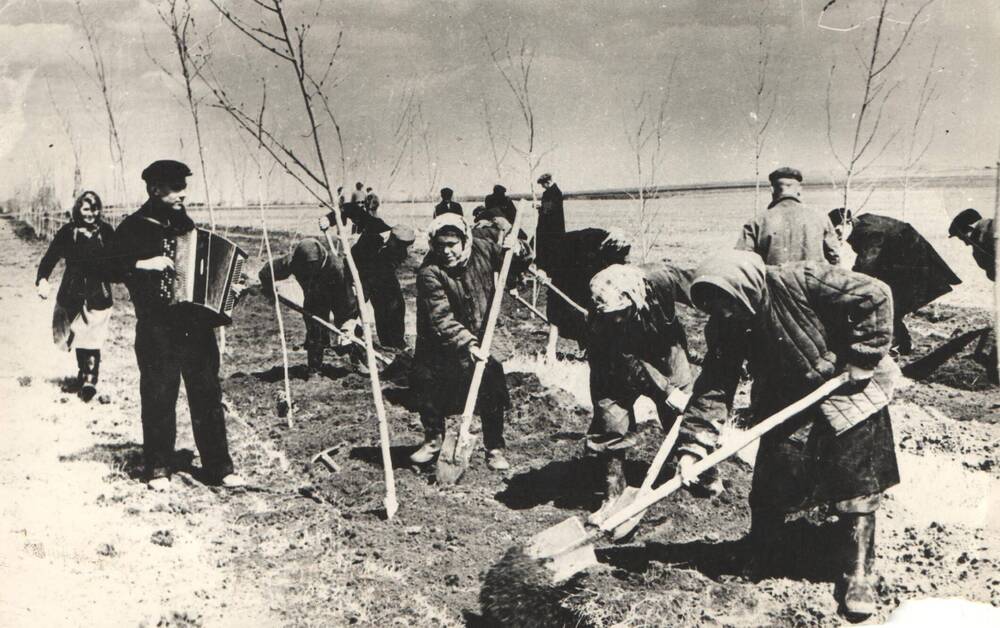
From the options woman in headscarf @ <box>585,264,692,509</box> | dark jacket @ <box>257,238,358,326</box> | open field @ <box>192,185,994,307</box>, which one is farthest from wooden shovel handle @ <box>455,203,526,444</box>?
open field @ <box>192,185,994,307</box>

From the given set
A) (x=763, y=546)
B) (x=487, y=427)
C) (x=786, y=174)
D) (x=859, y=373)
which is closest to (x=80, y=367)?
(x=487, y=427)

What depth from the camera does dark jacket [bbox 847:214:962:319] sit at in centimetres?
636

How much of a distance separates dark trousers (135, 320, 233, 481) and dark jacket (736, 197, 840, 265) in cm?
350

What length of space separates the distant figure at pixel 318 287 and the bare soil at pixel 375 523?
3.46 feet

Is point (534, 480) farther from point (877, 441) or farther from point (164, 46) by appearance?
point (164, 46)

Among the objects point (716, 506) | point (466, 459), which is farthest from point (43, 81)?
point (716, 506)

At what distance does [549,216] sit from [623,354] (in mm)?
3497

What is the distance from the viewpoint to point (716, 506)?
4.17m

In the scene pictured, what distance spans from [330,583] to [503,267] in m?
2.00

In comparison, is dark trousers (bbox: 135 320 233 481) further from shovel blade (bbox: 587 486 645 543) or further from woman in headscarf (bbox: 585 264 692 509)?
shovel blade (bbox: 587 486 645 543)

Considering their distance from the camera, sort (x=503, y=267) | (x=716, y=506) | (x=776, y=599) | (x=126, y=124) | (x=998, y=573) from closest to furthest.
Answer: (x=776, y=599) → (x=998, y=573) → (x=716, y=506) → (x=503, y=267) → (x=126, y=124)

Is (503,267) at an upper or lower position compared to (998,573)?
upper

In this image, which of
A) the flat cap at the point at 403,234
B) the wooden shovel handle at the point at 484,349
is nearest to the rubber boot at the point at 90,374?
the wooden shovel handle at the point at 484,349

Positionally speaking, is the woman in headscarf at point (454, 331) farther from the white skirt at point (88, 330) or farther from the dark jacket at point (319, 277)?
the dark jacket at point (319, 277)
